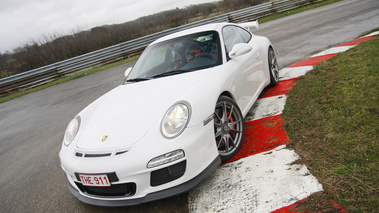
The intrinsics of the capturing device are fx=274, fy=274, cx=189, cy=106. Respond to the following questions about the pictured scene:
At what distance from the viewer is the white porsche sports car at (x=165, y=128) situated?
2236mm

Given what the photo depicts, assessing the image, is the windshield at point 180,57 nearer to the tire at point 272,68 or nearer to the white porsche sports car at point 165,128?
the white porsche sports car at point 165,128

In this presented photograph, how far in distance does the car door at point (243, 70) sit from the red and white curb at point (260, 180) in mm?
430

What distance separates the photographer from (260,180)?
2416mm

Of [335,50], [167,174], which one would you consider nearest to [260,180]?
[167,174]

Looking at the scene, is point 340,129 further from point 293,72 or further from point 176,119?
point 293,72

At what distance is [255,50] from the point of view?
413 cm

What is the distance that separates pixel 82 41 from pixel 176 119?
18.3 meters

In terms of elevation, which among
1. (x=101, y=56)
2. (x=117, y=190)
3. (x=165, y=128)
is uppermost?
(x=101, y=56)

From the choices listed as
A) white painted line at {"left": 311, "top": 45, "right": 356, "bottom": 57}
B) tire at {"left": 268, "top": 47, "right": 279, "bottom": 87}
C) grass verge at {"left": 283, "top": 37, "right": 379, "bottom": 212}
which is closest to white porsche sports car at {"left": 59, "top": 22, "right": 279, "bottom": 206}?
grass verge at {"left": 283, "top": 37, "right": 379, "bottom": 212}

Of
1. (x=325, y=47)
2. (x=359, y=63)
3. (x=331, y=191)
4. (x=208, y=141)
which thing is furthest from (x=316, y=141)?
(x=325, y=47)

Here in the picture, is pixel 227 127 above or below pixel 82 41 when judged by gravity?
below

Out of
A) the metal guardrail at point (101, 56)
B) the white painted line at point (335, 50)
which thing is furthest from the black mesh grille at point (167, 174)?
the metal guardrail at point (101, 56)

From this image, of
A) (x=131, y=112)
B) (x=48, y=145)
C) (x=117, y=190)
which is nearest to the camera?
(x=117, y=190)

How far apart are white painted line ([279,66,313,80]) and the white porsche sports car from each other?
1.72 meters
